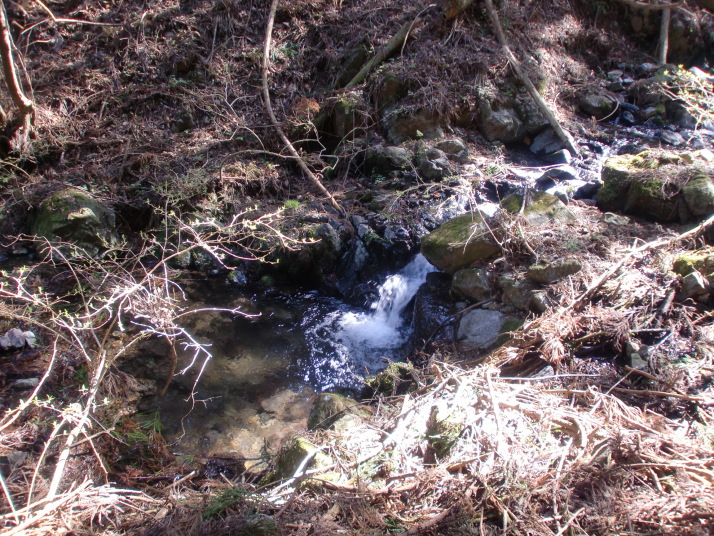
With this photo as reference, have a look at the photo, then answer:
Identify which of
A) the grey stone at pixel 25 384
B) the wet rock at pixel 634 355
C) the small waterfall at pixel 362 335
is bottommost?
the small waterfall at pixel 362 335

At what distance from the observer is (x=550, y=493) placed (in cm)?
222

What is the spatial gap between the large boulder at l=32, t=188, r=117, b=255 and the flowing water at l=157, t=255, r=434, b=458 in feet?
4.76

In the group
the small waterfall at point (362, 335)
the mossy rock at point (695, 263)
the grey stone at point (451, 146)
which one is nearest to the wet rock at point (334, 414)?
the small waterfall at point (362, 335)

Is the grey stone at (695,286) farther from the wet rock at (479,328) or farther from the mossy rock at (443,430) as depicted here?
the mossy rock at (443,430)

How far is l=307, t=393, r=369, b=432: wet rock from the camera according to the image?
137 inches

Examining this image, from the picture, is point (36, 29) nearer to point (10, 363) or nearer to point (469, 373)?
point (10, 363)

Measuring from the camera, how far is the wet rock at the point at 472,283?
4488 millimetres

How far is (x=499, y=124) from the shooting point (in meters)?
7.22

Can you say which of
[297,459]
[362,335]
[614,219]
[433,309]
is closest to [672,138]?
[614,219]

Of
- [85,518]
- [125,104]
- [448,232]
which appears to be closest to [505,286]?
[448,232]

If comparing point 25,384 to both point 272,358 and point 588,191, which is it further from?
point 588,191

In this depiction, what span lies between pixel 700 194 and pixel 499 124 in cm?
334

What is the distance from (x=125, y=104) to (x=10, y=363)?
500 cm

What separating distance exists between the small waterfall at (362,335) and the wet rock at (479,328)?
0.75 meters
